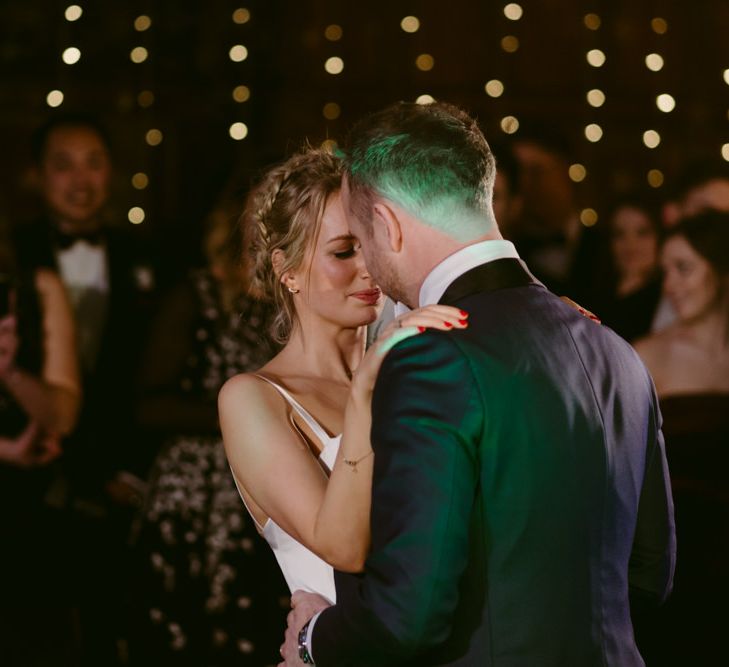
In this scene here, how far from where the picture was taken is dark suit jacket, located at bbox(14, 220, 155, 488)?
13.1ft

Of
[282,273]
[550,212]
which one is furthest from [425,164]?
[550,212]

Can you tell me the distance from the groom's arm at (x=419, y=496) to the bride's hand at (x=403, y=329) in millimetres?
20

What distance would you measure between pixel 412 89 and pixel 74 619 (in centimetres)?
363

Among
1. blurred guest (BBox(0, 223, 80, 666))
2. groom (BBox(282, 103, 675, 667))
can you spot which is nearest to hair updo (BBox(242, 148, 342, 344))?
groom (BBox(282, 103, 675, 667))

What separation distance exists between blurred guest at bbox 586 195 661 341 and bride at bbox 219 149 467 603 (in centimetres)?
212

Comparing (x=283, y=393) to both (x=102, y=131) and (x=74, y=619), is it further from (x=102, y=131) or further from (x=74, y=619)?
(x=102, y=131)

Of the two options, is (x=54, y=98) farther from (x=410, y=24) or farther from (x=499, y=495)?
(x=499, y=495)

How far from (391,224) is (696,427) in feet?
8.17

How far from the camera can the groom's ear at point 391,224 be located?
1534 millimetres

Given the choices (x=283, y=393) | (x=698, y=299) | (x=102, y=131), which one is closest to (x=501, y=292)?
(x=283, y=393)

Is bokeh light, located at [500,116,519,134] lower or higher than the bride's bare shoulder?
higher

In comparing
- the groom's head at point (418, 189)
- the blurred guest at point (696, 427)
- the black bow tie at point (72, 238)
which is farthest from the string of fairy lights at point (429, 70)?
the groom's head at point (418, 189)

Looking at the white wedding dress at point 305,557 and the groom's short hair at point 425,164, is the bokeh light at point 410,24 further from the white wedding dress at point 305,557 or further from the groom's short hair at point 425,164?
the groom's short hair at point 425,164

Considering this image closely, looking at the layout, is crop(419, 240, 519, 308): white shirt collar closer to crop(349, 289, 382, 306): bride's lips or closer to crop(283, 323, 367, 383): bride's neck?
crop(349, 289, 382, 306): bride's lips
